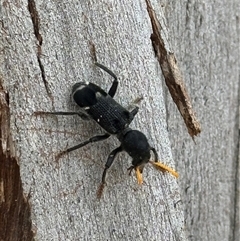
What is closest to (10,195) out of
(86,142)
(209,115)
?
(86,142)

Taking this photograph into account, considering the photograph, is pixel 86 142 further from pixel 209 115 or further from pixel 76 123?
pixel 209 115

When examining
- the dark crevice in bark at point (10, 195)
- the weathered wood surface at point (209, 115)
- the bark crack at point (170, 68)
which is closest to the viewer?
the dark crevice in bark at point (10, 195)

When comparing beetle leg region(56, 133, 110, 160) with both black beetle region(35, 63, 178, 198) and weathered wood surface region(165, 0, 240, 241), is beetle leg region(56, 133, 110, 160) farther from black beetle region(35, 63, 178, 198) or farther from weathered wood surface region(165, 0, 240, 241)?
weathered wood surface region(165, 0, 240, 241)

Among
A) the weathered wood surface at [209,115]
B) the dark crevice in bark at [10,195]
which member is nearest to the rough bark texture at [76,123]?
the dark crevice in bark at [10,195]

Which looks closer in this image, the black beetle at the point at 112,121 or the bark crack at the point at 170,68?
the black beetle at the point at 112,121

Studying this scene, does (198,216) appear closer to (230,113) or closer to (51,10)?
(230,113)

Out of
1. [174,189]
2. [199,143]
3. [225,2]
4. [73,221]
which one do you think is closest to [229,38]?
[225,2]

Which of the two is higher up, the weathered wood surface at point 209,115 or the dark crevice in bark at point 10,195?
the weathered wood surface at point 209,115

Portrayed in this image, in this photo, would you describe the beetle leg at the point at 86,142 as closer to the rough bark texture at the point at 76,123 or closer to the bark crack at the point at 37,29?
the rough bark texture at the point at 76,123
